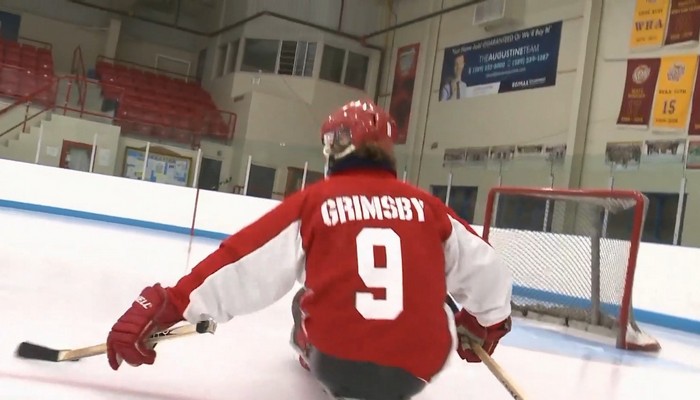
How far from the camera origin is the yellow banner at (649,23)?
786cm

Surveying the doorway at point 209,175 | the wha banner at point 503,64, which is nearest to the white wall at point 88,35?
the wha banner at point 503,64

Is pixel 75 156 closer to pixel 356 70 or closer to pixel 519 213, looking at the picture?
pixel 519 213

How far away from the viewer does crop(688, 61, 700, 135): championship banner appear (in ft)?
23.6

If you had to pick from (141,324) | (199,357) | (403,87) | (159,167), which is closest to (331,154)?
(141,324)

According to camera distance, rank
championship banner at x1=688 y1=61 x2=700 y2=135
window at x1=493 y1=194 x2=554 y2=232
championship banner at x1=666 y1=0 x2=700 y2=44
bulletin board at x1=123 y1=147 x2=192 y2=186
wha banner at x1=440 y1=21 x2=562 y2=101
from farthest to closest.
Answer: wha banner at x1=440 y1=21 x2=562 y2=101 → championship banner at x1=666 y1=0 x2=700 y2=44 → bulletin board at x1=123 y1=147 x2=192 y2=186 → championship banner at x1=688 y1=61 x2=700 y2=135 → window at x1=493 y1=194 x2=554 y2=232

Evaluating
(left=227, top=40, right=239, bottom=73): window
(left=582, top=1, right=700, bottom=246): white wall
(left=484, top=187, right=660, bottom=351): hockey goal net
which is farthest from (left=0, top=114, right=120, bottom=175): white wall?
(left=227, top=40, right=239, bottom=73): window

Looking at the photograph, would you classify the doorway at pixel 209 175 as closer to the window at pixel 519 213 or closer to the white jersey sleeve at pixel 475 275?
the window at pixel 519 213

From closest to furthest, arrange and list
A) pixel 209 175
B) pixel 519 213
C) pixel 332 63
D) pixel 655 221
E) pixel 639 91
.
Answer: pixel 519 213 < pixel 655 221 < pixel 209 175 < pixel 639 91 < pixel 332 63

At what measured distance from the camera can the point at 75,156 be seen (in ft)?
23.4

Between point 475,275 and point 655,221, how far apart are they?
15.7 feet

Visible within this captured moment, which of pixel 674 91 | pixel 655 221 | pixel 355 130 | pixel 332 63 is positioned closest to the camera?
pixel 355 130

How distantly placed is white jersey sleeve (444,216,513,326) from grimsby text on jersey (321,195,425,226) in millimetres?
129

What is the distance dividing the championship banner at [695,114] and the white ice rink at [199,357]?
12.0 ft

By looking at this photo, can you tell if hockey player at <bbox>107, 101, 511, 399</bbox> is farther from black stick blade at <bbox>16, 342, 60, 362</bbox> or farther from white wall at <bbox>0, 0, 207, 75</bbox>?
white wall at <bbox>0, 0, 207, 75</bbox>
